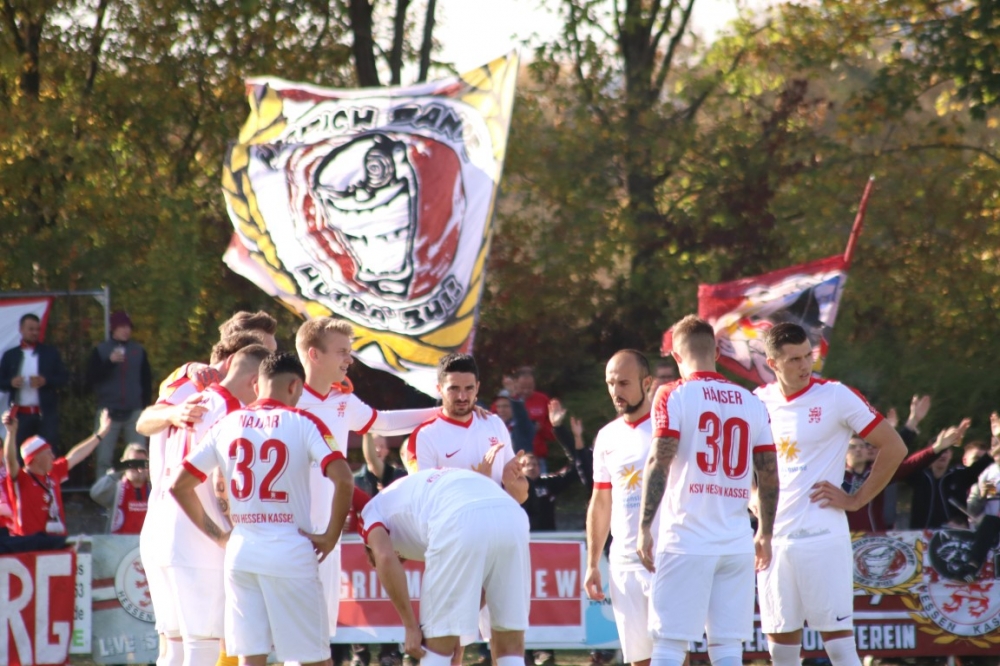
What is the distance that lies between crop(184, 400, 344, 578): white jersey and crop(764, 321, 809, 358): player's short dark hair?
8.32 feet

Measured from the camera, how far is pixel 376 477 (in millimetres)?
11484

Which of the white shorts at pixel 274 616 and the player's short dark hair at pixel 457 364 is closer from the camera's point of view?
the white shorts at pixel 274 616

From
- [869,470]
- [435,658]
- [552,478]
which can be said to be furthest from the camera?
[552,478]

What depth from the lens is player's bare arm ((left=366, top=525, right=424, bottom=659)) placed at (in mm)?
6184

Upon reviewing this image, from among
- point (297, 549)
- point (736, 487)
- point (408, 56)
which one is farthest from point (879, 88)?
point (297, 549)

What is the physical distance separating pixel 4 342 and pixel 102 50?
259 inches

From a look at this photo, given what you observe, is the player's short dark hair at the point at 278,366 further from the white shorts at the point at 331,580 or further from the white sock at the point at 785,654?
the white sock at the point at 785,654

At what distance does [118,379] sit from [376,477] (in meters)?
4.15

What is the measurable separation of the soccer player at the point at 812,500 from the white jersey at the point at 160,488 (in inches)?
126

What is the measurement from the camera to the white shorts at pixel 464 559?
20.8ft

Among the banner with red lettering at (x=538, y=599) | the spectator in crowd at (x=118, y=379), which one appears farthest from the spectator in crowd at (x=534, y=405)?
the spectator in crowd at (x=118, y=379)

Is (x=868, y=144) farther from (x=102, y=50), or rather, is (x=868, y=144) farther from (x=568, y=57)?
(x=102, y=50)

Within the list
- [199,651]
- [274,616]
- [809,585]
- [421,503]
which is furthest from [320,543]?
[809,585]

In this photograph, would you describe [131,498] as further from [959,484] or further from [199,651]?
[959,484]
